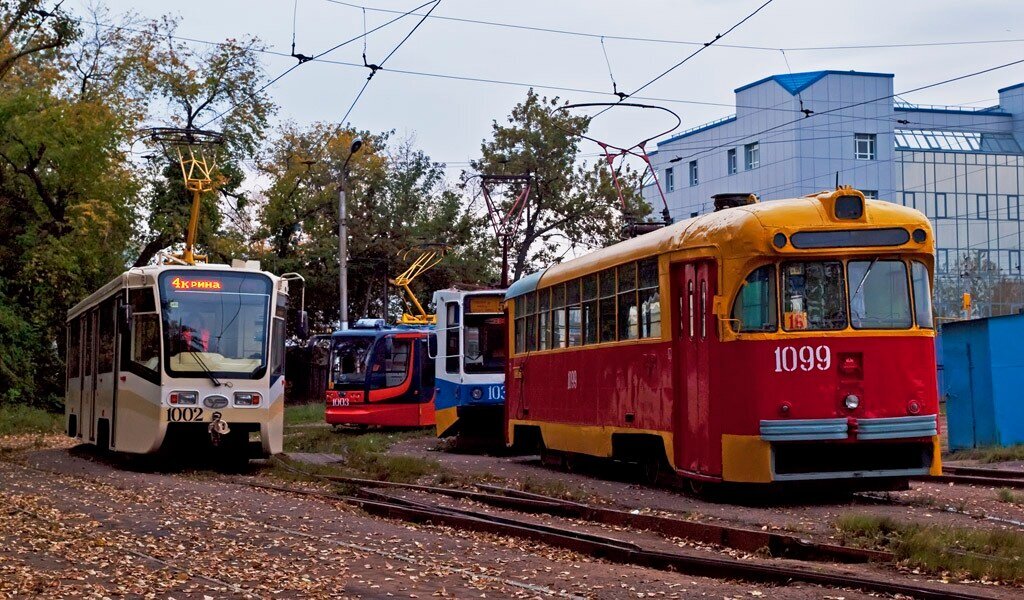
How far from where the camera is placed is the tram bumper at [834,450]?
13227mm

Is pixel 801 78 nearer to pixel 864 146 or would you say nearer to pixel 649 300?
pixel 864 146

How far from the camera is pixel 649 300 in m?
15.7

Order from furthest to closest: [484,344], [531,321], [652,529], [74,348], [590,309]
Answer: [74,348]
[484,344]
[531,321]
[590,309]
[652,529]

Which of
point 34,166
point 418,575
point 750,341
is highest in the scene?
point 34,166

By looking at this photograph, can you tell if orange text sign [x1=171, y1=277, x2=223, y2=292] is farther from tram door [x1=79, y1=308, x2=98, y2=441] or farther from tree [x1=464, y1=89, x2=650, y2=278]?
tree [x1=464, y1=89, x2=650, y2=278]

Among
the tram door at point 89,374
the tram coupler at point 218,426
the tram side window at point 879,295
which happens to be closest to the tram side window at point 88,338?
the tram door at point 89,374

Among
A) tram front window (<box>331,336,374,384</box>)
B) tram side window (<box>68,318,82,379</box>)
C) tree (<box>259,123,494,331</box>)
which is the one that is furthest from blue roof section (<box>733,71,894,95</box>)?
tram side window (<box>68,318,82,379</box>)

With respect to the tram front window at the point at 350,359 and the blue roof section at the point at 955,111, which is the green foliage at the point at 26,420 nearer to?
the tram front window at the point at 350,359

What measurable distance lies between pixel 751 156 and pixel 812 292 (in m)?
52.7

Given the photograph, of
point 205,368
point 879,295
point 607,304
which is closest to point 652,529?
point 879,295

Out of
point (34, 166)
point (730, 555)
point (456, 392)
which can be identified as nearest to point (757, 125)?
point (34, 166)

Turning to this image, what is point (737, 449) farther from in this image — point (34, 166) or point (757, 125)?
point (757, 125)

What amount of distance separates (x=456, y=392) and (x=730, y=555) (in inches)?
596

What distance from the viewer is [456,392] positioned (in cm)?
2534
